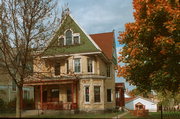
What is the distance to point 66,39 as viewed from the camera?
103ft

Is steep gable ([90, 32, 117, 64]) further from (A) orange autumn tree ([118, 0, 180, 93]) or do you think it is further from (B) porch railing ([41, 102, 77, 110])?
(A) orange autumn tree ([118, 0, 180, 93])

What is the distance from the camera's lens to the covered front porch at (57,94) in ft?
94.8

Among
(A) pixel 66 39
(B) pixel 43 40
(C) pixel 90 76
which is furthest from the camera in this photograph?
(A) pixel 66 39

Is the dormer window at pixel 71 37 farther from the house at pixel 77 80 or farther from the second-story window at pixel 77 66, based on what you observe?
the second-story window at pixel 77 66

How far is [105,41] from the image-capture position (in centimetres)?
3628

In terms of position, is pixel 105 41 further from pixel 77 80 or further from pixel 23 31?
pixel 23 31

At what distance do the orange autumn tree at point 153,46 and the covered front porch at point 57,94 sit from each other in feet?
42.5

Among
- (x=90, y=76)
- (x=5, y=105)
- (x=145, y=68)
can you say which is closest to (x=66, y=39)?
(x=90, y=76)

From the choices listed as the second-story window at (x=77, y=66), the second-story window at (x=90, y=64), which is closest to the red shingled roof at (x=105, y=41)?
the second-story window at (x=90, y=64)

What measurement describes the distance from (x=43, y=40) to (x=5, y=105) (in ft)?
56.8

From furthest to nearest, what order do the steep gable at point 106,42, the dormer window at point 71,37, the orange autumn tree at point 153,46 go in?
the steep gable at point 106,42
the dormer window at point 71,37
the orange autumn tree at point 153,46

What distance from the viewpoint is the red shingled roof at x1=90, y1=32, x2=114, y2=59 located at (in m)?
34.6

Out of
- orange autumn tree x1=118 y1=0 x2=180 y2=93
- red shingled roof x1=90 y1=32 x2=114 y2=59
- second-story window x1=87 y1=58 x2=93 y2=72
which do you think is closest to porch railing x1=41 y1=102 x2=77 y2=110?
second-story window x1=87 y1=58 x2=93 y2=72

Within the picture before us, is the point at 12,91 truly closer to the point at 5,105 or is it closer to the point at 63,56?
the point at 5,105
